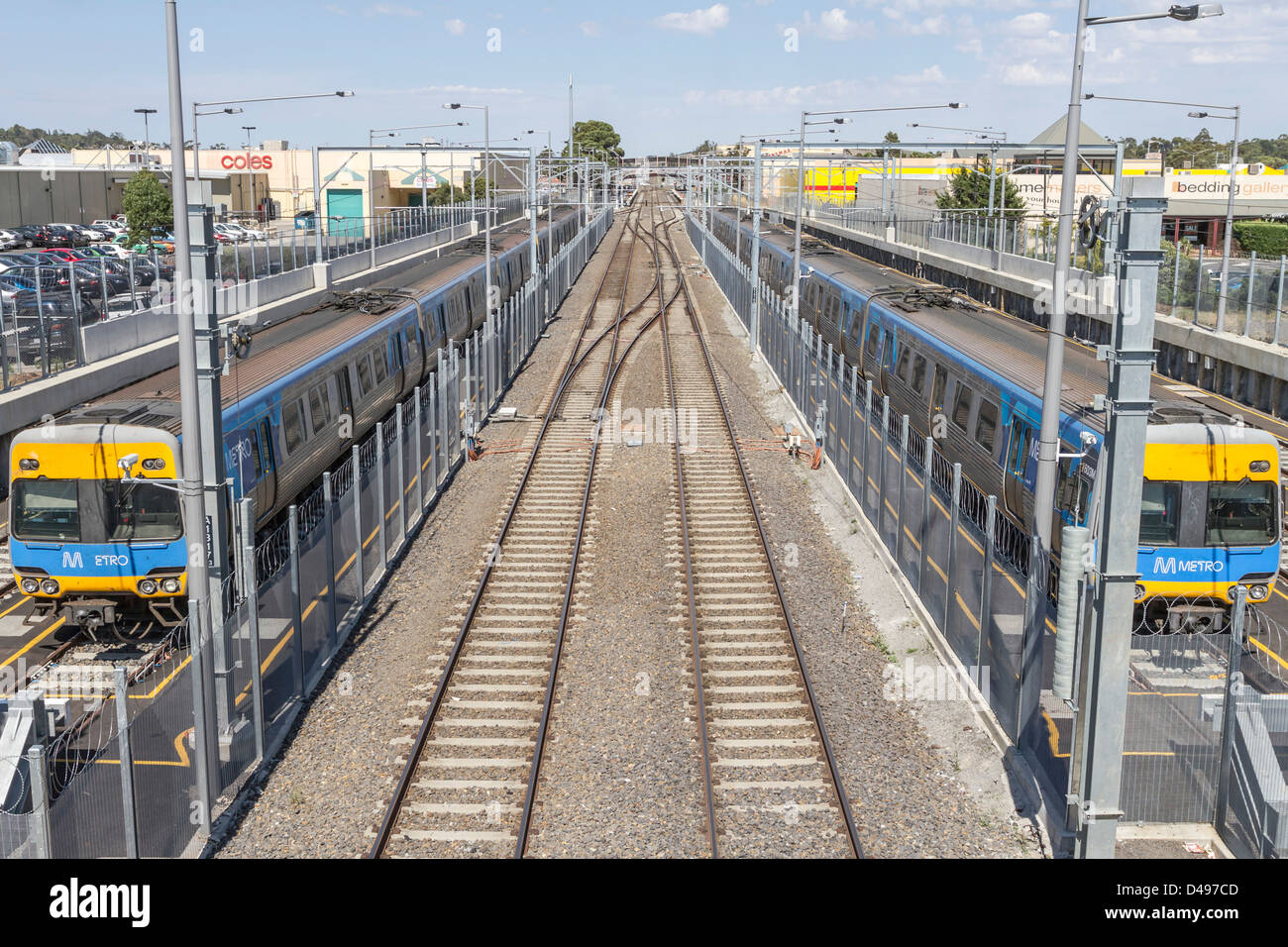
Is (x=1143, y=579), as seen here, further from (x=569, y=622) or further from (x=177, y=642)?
(x=177, y=642)

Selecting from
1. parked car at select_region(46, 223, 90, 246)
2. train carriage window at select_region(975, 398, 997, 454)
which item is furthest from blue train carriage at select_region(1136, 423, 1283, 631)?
parked car at select_region(46, 223, 90, 246)

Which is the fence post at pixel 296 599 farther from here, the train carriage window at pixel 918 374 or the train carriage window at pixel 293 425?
the train carriage window at pixel 918 374

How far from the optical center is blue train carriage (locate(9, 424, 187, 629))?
12828mm

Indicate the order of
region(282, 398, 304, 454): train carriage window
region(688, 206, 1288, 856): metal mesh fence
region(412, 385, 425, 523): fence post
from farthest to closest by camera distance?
region(412, 385, 425, 523): fence post → region(282, 398, 304, 454): train carriage window → region(688, 206, 1288, 856): metal mesh fence

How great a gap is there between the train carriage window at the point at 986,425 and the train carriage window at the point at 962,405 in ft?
1.70

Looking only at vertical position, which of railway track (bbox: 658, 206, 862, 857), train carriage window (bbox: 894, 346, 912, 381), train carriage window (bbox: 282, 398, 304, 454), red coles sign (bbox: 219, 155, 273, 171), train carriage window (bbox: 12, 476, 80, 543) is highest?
red coles sign (bbox: 219, 155, 273, 171)

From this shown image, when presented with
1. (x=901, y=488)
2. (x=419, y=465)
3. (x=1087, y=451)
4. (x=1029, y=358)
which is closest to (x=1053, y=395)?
(x=1087, y=451)

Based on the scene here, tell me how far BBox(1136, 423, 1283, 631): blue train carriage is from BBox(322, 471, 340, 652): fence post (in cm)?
860

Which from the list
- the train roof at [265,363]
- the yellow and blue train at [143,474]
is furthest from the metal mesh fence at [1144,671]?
the train roof at [265,363]

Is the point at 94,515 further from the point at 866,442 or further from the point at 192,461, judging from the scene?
the point at 866,442

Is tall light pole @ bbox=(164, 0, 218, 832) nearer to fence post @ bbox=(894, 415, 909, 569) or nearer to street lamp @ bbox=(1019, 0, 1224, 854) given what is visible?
street lamp @ bbox=(1019, 0, 1224, 854)

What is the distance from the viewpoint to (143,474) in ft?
42.2

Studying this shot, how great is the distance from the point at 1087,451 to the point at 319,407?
11223 mm

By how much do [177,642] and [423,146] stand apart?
112 ft
